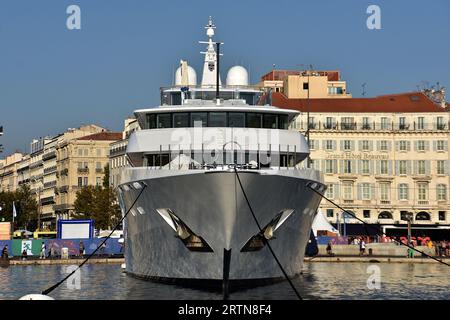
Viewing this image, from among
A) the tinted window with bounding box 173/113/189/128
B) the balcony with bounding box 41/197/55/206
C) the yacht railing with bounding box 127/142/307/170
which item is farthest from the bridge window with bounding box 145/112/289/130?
the balcony with bounding box 41/197/55/206

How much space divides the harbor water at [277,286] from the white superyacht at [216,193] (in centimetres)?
85

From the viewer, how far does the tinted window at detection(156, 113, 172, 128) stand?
139 ft

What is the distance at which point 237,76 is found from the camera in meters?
50.7

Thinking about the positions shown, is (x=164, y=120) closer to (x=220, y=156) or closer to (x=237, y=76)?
(x=220, y=156)

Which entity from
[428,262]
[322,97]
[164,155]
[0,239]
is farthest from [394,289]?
[322,97]

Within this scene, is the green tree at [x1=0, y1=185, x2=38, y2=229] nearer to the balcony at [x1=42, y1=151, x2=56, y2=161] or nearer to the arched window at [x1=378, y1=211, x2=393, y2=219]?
the balcony at [x1=42, y1=151, x2=56, y2=161]

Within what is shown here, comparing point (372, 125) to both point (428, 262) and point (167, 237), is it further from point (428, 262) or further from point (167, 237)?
point (167, 237)

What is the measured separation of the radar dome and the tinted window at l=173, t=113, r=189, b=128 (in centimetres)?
858

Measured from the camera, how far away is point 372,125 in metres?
105

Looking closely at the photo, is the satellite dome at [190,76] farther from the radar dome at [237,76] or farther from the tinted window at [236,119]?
the tinted window at [236,119]

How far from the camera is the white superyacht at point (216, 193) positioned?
36906mm

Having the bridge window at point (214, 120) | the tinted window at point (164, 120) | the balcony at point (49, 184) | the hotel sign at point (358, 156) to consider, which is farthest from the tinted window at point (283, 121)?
the balcony at point (49, 184)

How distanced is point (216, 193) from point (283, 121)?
8145mm

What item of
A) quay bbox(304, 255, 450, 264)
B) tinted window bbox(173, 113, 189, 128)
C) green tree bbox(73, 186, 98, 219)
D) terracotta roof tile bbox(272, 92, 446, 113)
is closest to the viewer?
tinted window bbox(173, 113, 189, 128)
